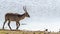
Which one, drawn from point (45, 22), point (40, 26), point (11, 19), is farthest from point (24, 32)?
point (45, 22)

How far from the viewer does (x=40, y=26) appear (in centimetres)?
1005

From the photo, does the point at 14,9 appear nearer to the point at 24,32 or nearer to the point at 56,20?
the point at 56,20

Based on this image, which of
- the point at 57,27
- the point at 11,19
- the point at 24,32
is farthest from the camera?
the point at 57,27

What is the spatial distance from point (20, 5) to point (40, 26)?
1378 millimetres

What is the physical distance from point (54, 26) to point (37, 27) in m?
0.62

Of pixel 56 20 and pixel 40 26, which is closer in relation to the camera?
pixel 40 26

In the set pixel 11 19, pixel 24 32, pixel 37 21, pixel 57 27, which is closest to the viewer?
pixel 24 32

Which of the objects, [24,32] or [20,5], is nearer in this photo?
[24,32]

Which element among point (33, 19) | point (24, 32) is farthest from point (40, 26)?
point (24, 32)

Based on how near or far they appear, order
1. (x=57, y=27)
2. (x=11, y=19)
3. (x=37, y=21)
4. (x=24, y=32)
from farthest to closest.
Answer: (x=37, y=21), (x=57, y=27), (x=11, y=19), (x=24, y=32)

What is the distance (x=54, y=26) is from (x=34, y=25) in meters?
0.74

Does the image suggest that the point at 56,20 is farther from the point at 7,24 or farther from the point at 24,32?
the point at 24,32

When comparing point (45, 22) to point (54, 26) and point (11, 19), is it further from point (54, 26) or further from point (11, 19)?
point (11, 19)

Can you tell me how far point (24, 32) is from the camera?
827cm
